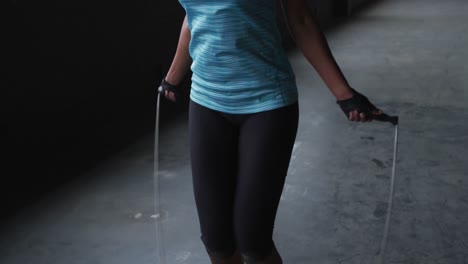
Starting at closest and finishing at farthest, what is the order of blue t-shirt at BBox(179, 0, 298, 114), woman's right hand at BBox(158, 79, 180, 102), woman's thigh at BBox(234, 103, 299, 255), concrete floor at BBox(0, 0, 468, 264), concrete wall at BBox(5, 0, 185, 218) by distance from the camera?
blue t-shirt at BBox(179, 0, 298, 114) < woman's thigh at BBox(234, 103, 299, 255) < woman's right hand at BBox(158, 79, 180, 102) < concrete floor at BBox(0, 0, 468, 264) < concrete wall at BBox(5, 0, 185, 218)

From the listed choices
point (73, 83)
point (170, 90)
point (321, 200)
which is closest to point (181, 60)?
point (170, 90)

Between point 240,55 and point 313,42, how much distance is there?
0.23 m

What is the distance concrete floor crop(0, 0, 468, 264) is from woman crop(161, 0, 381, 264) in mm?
1024

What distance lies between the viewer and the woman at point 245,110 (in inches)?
58.5

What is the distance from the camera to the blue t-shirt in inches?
57.4

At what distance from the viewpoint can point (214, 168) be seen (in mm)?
1661

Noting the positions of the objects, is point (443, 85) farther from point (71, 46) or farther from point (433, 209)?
point (71, 46)

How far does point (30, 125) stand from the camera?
3.75 metres

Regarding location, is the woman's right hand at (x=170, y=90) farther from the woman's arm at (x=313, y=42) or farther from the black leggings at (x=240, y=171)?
the woman's arm at (x=313, y=42)

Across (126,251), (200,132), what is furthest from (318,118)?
(200,132)

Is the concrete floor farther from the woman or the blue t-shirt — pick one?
the blue t-shirt

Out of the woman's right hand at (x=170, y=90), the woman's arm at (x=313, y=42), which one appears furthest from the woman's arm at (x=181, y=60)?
the woman's arm at (x=313, y=42)

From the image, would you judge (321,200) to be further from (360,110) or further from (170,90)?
(360,110)

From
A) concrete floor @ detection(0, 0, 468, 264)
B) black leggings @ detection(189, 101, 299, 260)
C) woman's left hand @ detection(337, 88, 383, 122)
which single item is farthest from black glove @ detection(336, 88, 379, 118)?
concrete floor @ detection(0, 0, 468, 264)
